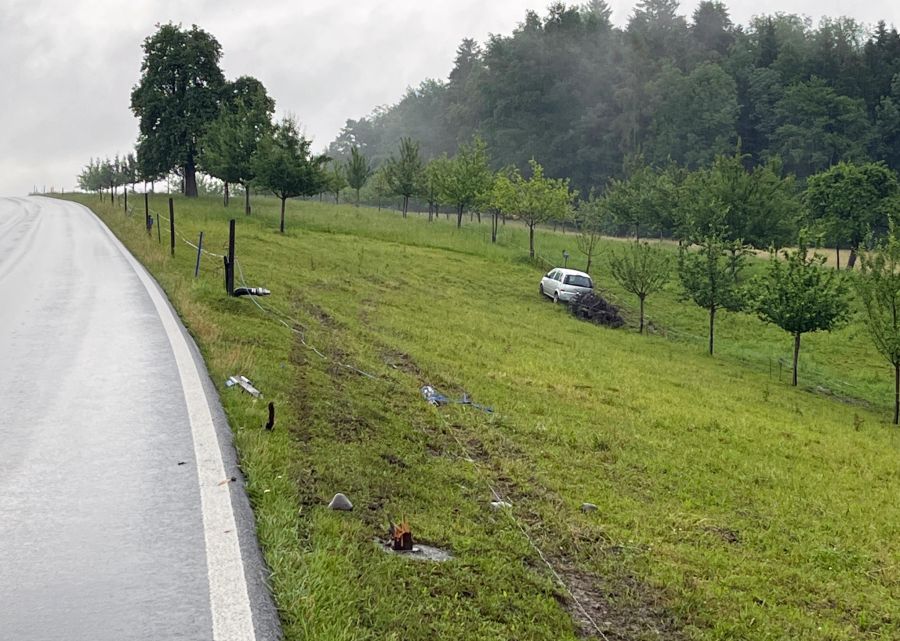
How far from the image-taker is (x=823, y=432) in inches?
640

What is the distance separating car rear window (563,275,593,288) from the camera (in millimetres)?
32500

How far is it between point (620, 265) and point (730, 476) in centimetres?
2275

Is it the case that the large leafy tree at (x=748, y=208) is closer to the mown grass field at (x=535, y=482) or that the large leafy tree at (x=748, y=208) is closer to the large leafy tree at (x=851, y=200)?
the large leafy tree at (x=851, y=200)

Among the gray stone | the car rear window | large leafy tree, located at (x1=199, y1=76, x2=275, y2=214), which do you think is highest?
large leafy tree, located at (x1=199, y1=76, x2=275, y2=214)

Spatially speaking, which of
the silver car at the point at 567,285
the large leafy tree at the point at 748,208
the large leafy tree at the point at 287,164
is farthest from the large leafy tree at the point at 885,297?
the large leafy tree at the point at 287,164

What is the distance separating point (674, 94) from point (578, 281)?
62368 mm

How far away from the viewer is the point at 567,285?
106 feet

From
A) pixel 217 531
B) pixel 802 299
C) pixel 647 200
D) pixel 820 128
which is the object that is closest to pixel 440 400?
pixel 217 531

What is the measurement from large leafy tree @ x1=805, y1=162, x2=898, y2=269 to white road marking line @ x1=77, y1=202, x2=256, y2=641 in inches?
2025

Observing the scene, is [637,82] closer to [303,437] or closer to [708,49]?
[708,49]

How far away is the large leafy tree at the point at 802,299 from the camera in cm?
2484

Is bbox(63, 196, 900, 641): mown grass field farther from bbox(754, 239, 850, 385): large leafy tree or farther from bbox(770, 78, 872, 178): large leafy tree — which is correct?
bbox(770, 78, 872, 178): large leafy tree

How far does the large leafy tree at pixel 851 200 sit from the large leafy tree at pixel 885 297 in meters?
30.6

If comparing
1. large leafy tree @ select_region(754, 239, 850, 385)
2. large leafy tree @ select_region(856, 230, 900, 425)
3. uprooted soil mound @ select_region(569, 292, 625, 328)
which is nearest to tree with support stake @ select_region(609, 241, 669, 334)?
uprooted soil mound @ select_region(569, 292, 625, 328)
